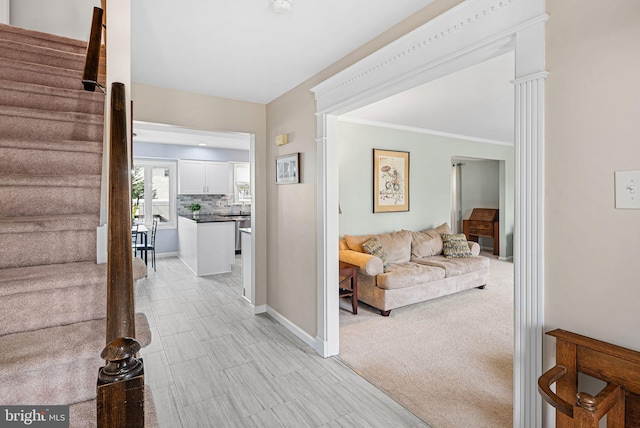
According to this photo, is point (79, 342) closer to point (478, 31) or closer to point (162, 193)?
point (478, 31)

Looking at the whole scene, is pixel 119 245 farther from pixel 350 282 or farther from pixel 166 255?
pixel 166 255

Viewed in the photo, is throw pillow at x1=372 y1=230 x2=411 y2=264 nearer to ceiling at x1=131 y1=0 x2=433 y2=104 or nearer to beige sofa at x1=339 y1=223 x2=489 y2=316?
beige sofa at x1=339 y1=223 x2=489 y2=316

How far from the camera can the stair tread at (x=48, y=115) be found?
1750 mm

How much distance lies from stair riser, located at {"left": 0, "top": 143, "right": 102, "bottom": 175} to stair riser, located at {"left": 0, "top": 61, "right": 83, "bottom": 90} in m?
0.95

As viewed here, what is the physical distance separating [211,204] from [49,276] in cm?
705

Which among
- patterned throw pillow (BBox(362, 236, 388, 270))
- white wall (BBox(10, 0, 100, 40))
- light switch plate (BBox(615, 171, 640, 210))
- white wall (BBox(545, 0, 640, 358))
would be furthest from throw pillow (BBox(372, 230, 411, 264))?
white wall (BBox(10, 0, 100, 40))

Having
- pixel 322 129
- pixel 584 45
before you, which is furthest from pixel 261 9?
pixel 584 45

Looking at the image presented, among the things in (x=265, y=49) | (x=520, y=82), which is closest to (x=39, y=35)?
(x=265, y=49)

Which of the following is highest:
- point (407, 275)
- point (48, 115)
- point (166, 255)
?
point (48, 115)

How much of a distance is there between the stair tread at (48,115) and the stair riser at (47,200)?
536mm

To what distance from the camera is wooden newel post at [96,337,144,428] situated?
0.61 meters

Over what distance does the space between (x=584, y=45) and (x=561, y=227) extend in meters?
0.74

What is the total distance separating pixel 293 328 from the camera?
3385 millimetres

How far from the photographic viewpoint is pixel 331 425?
2.02m
